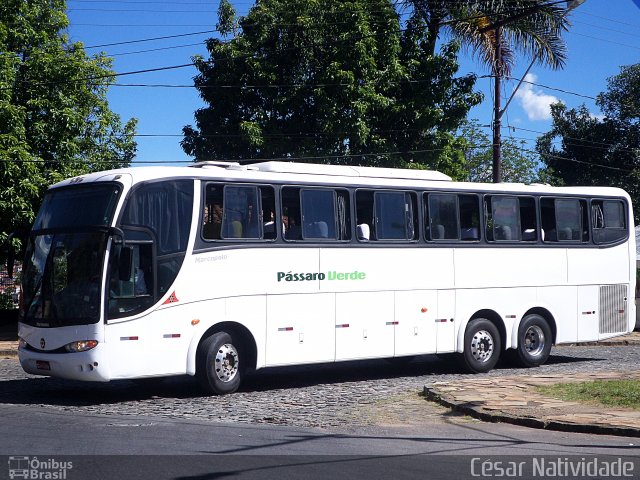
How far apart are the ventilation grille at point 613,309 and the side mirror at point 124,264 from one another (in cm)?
1133

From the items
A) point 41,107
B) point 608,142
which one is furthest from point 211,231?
point 608,142

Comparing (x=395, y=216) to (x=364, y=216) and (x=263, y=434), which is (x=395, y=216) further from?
(x=263, y=434)

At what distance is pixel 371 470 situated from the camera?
868 cm

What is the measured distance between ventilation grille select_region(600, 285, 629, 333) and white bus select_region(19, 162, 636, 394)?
4cm

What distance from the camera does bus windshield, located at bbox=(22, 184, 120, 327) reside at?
13516 millimetres

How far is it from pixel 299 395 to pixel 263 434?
414 centimetres

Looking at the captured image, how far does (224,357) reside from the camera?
14.9 metres

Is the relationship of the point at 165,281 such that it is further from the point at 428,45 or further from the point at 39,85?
the point at 428,45

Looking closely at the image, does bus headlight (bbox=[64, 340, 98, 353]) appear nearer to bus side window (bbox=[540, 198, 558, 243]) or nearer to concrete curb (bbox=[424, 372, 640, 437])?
concrete curb (bbox=[424, 372, 640, 437])

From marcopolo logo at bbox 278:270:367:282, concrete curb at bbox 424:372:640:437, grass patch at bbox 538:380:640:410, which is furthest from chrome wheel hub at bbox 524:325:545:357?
marcopolo logo at bbox 278:270:367:282

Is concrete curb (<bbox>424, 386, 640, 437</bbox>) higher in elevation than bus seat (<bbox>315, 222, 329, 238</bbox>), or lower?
lower

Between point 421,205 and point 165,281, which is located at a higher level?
point 421,205

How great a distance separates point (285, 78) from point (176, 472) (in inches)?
808

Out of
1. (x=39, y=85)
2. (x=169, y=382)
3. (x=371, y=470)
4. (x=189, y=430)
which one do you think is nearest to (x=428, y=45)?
(x=39, y=85)
